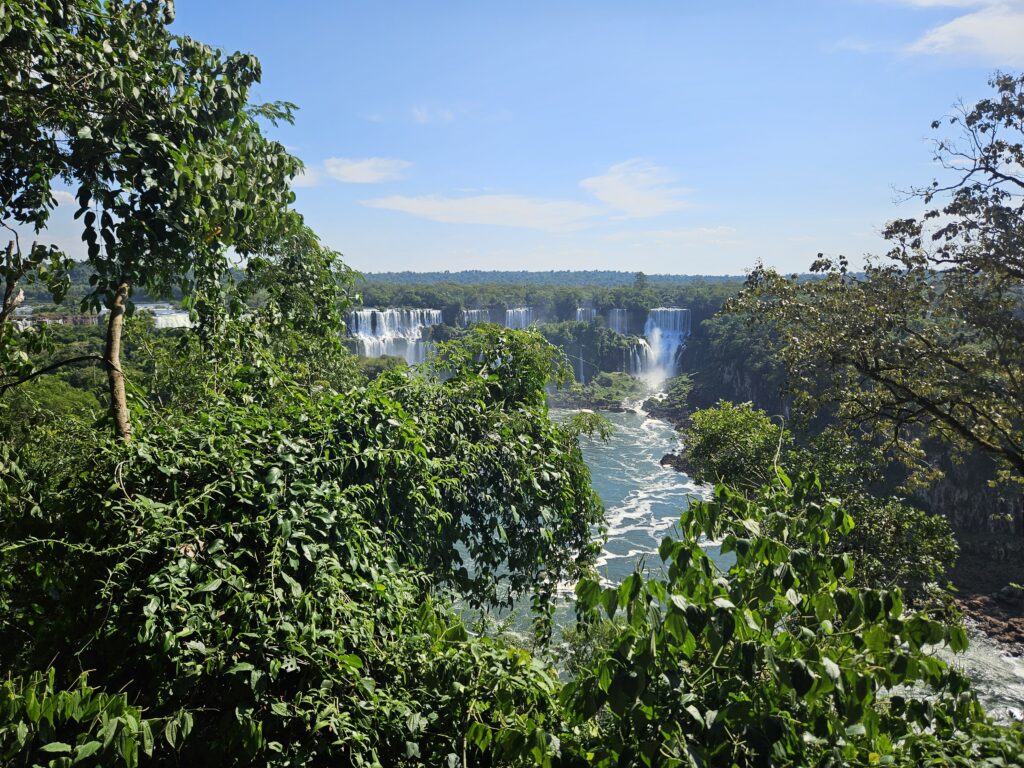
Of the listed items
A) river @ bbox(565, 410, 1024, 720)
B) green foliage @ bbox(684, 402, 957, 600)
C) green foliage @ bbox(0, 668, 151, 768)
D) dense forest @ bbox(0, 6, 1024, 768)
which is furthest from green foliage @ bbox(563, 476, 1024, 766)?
green foliage @ bbox(684, 402, 957, 600)

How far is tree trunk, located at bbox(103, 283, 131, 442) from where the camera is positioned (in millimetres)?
3693

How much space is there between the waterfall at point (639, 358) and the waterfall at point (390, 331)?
21564mm

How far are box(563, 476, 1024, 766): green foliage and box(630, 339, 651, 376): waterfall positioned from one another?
230 feet

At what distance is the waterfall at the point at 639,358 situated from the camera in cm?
7150

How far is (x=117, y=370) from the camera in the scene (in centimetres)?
369

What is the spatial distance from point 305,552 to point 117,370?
5.48 ft

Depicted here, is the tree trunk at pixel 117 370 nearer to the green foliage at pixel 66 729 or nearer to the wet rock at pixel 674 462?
the green foliage at pixel 66 729

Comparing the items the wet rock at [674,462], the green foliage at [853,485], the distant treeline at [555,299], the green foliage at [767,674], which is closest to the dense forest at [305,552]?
the green foliage at [767,674]

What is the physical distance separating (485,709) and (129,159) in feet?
10.1

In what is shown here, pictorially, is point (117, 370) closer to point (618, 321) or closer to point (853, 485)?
point (853, 485)

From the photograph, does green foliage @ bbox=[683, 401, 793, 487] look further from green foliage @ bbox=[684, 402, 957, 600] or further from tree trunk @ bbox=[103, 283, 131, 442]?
tree trunk @ bbox=[103, 283, 131, 442]

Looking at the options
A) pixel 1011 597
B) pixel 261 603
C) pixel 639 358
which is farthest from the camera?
pixel 639 358

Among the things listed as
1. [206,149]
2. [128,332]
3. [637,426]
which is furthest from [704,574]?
[637,426]

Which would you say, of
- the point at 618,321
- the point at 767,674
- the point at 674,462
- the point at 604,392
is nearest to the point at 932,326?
the point at 767,674
